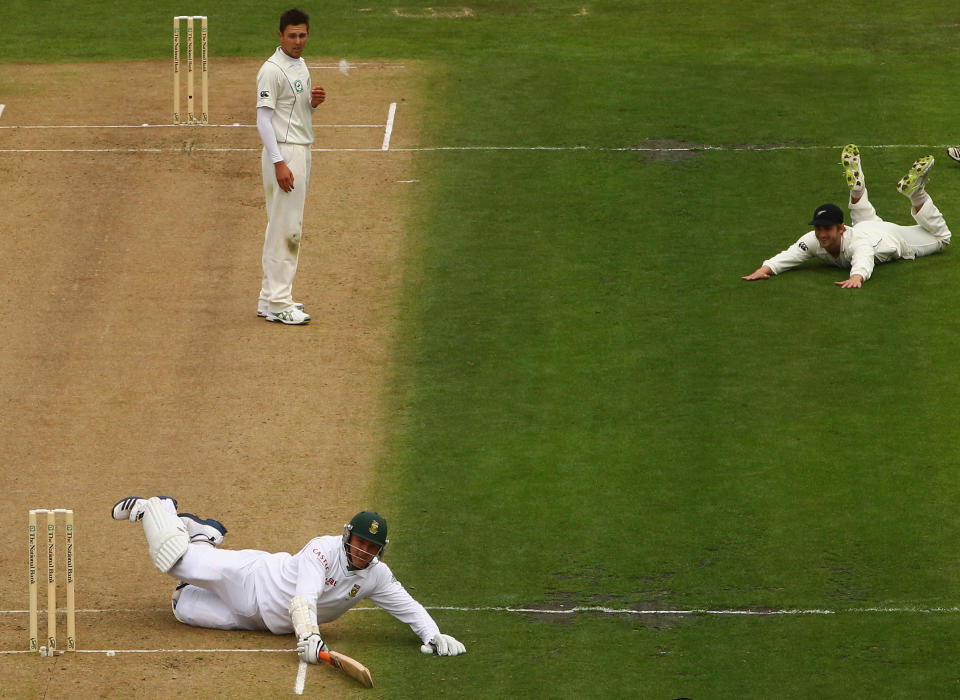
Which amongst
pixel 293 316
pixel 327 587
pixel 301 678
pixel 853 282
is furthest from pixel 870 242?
pixel 301 678

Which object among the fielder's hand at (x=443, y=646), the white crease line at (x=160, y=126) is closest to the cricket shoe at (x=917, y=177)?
the white crease line at (x=160, y=126)

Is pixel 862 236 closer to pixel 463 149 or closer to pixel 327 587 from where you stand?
pixel 463 149

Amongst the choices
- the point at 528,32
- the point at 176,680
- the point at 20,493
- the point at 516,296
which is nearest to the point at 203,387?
the point at 20,493

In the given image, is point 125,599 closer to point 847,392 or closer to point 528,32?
point 847,392

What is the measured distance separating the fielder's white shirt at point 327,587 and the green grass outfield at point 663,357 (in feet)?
1.18

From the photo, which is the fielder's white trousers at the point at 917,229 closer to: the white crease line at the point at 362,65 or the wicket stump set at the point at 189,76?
the white crease line at the point at 362,65

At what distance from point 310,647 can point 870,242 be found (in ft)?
30.5

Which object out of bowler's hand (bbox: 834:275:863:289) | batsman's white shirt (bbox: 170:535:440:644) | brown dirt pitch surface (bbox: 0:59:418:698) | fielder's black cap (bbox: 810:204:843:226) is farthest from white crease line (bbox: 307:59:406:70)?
batsman's white shirt (bbox: 170:535:440:644)

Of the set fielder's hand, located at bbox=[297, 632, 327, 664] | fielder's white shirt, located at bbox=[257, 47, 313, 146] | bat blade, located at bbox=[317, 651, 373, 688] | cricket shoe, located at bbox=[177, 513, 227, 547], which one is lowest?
bat blade, located at bbox=[317, 651, 373, 688]

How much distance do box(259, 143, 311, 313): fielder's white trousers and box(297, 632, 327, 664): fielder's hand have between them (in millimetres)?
6200

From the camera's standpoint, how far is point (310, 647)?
39.6 ft

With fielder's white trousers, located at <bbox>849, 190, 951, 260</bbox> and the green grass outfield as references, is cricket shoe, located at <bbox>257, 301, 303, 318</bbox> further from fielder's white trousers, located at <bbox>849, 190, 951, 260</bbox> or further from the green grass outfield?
fielder's white trousers, located at <bbox>849, 190, 951, 260</bbox>

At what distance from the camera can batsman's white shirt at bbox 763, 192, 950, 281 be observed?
18641mm

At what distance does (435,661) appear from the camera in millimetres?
12562
